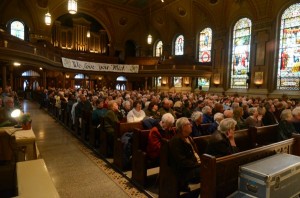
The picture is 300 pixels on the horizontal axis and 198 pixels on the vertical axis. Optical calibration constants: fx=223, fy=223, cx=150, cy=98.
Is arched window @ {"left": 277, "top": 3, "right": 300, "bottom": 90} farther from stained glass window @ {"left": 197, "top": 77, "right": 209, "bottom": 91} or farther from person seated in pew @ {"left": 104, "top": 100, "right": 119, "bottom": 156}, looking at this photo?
person seated in pew @ {"left": 104, "top": 100, "right": 119, "bottom": 156}

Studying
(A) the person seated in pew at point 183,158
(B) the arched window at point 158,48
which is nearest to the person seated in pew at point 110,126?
(A) the person seated in pew at point 183,158

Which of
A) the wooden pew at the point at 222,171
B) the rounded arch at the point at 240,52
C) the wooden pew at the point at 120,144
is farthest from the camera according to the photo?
the rounded arch at the point at 240,52

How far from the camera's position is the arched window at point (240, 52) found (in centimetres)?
1689

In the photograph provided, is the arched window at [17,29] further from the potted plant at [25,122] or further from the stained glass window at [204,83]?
the potted plant at [25,122]

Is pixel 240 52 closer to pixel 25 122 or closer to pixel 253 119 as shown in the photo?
pixel 253 119

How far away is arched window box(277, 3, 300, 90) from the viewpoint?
14.0 m

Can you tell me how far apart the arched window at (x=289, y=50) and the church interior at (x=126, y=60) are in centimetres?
6

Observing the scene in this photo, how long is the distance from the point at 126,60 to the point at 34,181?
22.5m

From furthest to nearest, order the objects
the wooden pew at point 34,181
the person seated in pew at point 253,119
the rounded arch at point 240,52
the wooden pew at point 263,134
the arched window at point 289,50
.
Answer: the rounded arch at point 240,52 → the arched window at point 289,50 → the person seated in pew at point 253,119 → the wooden pew at point 263,134 → the wooden pew at point 34,181

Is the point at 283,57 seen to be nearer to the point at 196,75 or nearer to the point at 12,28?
the point at 196,75

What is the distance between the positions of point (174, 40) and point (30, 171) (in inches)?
928

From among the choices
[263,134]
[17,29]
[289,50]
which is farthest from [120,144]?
[17,29]

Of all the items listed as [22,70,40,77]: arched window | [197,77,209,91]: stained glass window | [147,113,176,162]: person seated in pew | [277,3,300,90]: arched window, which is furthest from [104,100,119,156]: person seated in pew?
[22,70,40,77]: arched window

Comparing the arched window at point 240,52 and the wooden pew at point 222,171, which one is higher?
the arched window at point 240,52
